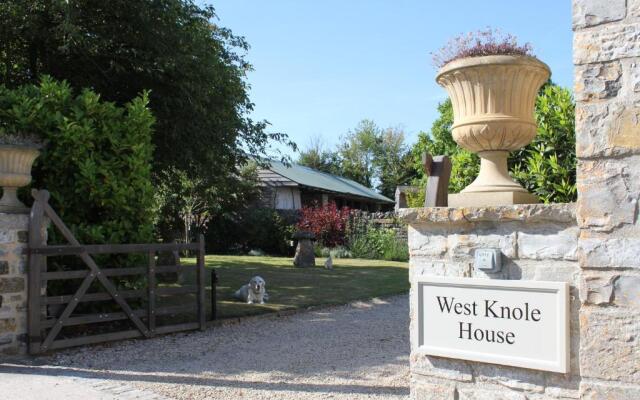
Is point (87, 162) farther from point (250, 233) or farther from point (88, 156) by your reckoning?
point (250, 233)

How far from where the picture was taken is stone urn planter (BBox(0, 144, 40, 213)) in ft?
22.2

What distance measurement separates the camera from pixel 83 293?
23.7 feet

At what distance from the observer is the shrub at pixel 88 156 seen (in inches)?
297

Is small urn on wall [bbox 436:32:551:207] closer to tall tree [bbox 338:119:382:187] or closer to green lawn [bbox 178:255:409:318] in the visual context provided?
green lawn [bbox 178:255:409:318]

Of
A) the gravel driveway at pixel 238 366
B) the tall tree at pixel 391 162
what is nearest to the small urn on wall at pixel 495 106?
the gravel driveway at pixel 238 366

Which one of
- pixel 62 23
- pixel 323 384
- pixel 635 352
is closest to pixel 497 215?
pixel 635 352

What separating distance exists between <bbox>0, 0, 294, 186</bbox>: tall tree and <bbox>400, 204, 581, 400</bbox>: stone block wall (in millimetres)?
6215

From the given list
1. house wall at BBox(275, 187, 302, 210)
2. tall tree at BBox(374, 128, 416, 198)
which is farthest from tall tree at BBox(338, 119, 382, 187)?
house wall at BBox(275, 187, 302, 210)

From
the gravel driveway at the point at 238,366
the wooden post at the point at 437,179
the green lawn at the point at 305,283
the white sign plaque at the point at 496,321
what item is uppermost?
the wooden post at the point at 437,179

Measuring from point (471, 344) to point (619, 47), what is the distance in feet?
6.59

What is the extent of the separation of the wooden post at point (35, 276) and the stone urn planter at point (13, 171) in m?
0.17

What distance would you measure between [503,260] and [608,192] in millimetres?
869

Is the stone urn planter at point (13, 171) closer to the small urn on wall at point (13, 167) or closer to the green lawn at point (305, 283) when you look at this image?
the small urn on wall at point (13, 167)

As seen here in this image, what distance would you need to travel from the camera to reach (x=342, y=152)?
52844 millimetres
